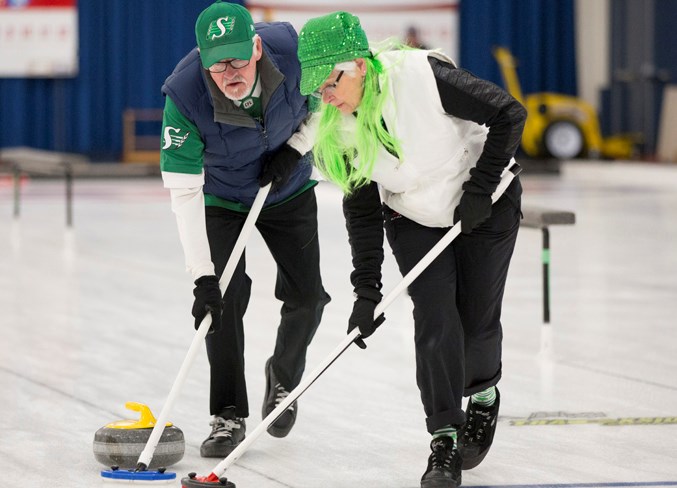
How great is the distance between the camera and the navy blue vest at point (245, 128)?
3627 mm

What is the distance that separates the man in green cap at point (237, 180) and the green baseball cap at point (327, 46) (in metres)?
0.29

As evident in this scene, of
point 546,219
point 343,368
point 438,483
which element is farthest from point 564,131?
point 438,483

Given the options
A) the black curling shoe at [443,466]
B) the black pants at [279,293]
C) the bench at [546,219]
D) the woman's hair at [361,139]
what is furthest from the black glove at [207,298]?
the bench at [546,219]

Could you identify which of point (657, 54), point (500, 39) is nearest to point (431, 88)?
point (657, 54)

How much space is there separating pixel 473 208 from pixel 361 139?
1.13 feet

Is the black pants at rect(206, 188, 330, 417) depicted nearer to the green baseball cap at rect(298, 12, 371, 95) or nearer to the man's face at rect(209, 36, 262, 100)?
the man's face at rect(209, 36, 262, 100)

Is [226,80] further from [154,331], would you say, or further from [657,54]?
[657,54]

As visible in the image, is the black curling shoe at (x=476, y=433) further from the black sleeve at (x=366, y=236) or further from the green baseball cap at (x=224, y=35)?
the green baseball cap at (x=224, y=35)

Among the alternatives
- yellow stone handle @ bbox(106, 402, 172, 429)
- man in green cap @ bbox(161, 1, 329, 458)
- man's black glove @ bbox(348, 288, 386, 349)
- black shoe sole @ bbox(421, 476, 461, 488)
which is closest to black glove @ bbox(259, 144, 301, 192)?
man in green cap @ bbox(161, 1, 329, 458)

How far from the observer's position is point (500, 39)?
18422mm

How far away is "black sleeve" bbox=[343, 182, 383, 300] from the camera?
347cm

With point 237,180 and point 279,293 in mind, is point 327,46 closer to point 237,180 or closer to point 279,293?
point 237,180

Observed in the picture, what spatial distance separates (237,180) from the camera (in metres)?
3.88

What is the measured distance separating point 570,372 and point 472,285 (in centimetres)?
170
